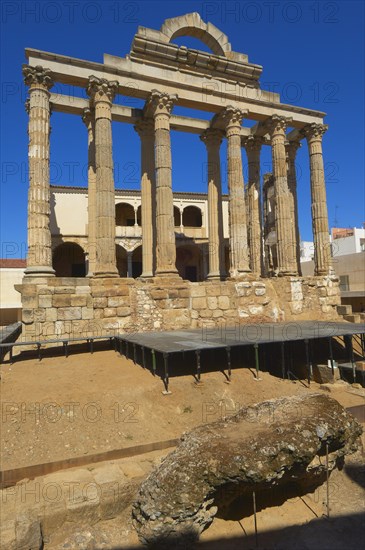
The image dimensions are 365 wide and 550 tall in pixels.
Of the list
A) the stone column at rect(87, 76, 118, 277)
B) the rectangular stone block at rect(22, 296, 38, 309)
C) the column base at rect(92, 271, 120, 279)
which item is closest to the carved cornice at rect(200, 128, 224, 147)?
the stone column at rect(87, 76, 118, 277)

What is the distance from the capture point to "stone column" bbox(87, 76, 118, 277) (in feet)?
43.9

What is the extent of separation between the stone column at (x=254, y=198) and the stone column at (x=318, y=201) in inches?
107

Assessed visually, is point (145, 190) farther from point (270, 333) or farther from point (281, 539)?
point (281, 539)

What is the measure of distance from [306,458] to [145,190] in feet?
43.6

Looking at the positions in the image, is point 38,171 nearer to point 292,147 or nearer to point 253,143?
point 253,143

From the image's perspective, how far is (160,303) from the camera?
13688 millimetres

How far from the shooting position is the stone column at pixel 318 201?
17.5 metres

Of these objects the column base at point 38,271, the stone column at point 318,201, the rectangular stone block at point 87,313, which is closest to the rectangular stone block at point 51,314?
the rectangular stone block at point 87,313

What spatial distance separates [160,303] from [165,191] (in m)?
4.53

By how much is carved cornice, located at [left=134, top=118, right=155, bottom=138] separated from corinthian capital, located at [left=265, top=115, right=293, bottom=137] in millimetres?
5708

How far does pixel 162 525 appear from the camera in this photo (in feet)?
15.6

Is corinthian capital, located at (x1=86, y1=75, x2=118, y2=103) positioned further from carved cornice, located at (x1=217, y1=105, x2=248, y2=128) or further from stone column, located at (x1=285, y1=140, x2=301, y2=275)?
stone column, located at (x1=285, y1=140, x2=301, y2=275)

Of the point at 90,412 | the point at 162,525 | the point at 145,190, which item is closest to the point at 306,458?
the point at 162,525

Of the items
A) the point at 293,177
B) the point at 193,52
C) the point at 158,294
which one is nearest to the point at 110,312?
the point at 158,294
